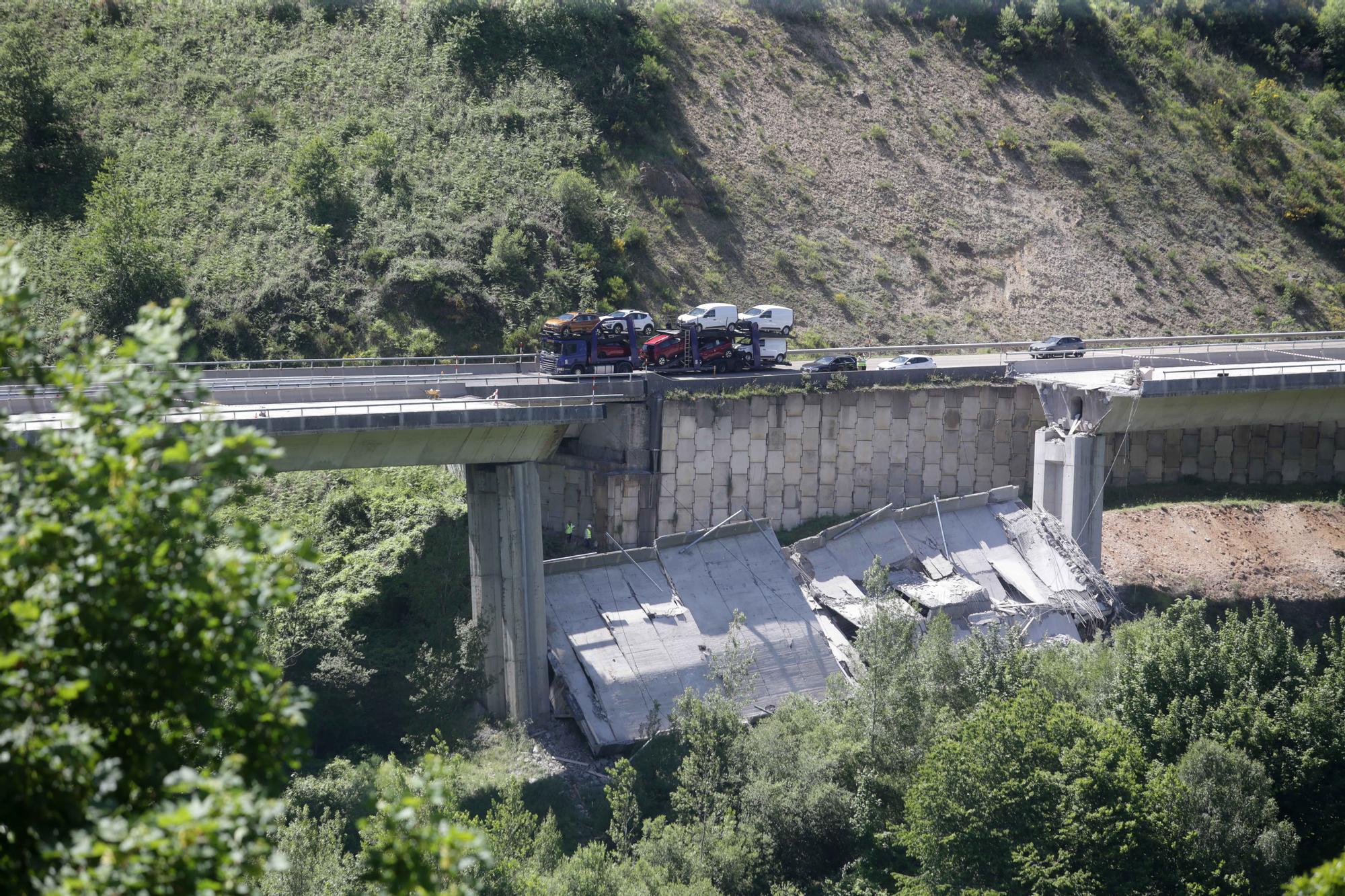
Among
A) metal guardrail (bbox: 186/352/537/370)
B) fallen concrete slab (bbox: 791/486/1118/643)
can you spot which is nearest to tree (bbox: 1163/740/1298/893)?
fallen concrete slab (bbox: 791/486/1118/643)

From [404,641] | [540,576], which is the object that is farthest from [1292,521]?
[404,641]

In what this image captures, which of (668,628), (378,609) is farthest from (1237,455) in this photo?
(378,609)

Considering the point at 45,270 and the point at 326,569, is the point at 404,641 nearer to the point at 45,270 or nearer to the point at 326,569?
the point at 326,569

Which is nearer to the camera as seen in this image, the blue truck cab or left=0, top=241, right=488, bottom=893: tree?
left=0, top=241, right=488, bottom=893: tree

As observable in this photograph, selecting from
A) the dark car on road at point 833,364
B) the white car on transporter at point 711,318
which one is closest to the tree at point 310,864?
the white car on transporter at point 711,318

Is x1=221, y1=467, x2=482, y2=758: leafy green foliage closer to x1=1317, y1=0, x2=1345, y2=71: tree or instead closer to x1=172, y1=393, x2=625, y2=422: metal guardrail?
x1=172, y1=393, x2=625, y2=422: metal guardrail

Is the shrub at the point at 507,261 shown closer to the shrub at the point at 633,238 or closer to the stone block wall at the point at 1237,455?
the shrub at the point at 633,238

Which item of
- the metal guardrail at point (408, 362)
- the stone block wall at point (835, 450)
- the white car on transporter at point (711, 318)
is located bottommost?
the stone block wall at point (835, 450)
